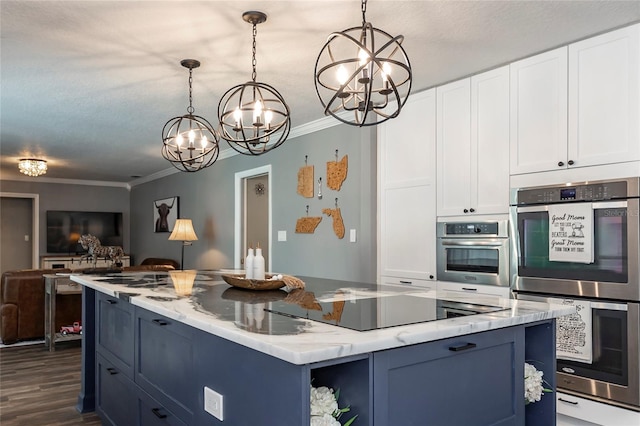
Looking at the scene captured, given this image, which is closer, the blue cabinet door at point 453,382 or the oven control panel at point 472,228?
the blue cabinet door at point 453,382

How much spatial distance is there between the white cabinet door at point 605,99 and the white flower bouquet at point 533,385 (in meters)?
1.46

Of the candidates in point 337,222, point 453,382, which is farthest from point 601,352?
point 337,222

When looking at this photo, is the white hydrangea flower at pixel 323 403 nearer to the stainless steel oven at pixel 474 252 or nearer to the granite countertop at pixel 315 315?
the granite countertop at pixel 315 315

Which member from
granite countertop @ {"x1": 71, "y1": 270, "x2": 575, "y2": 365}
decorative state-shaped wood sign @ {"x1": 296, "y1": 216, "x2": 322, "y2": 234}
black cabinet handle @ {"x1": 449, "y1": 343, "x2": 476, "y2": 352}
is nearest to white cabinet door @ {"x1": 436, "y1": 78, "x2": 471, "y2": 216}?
granite countertop @ {"x1": 71, "y1": 270, "x2": 575, "y2": 365}

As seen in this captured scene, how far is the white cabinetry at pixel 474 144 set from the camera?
3.27 m

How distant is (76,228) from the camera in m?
9.70

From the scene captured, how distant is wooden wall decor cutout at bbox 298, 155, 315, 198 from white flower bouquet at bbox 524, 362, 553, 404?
135 inches

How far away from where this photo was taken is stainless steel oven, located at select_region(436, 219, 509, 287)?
3.25 meters

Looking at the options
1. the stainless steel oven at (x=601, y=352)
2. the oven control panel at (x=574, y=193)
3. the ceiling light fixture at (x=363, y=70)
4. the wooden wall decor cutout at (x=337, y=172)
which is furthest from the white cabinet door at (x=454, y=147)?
the wooden wall decor cutout at (x=337, y=172)

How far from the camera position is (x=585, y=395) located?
2764mm

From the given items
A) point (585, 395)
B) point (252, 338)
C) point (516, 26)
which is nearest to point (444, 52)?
point (516, 26)

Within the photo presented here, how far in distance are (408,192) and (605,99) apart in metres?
1.57

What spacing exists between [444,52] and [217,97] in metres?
1.97

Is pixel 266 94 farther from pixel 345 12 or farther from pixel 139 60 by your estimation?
pixel 345 12
